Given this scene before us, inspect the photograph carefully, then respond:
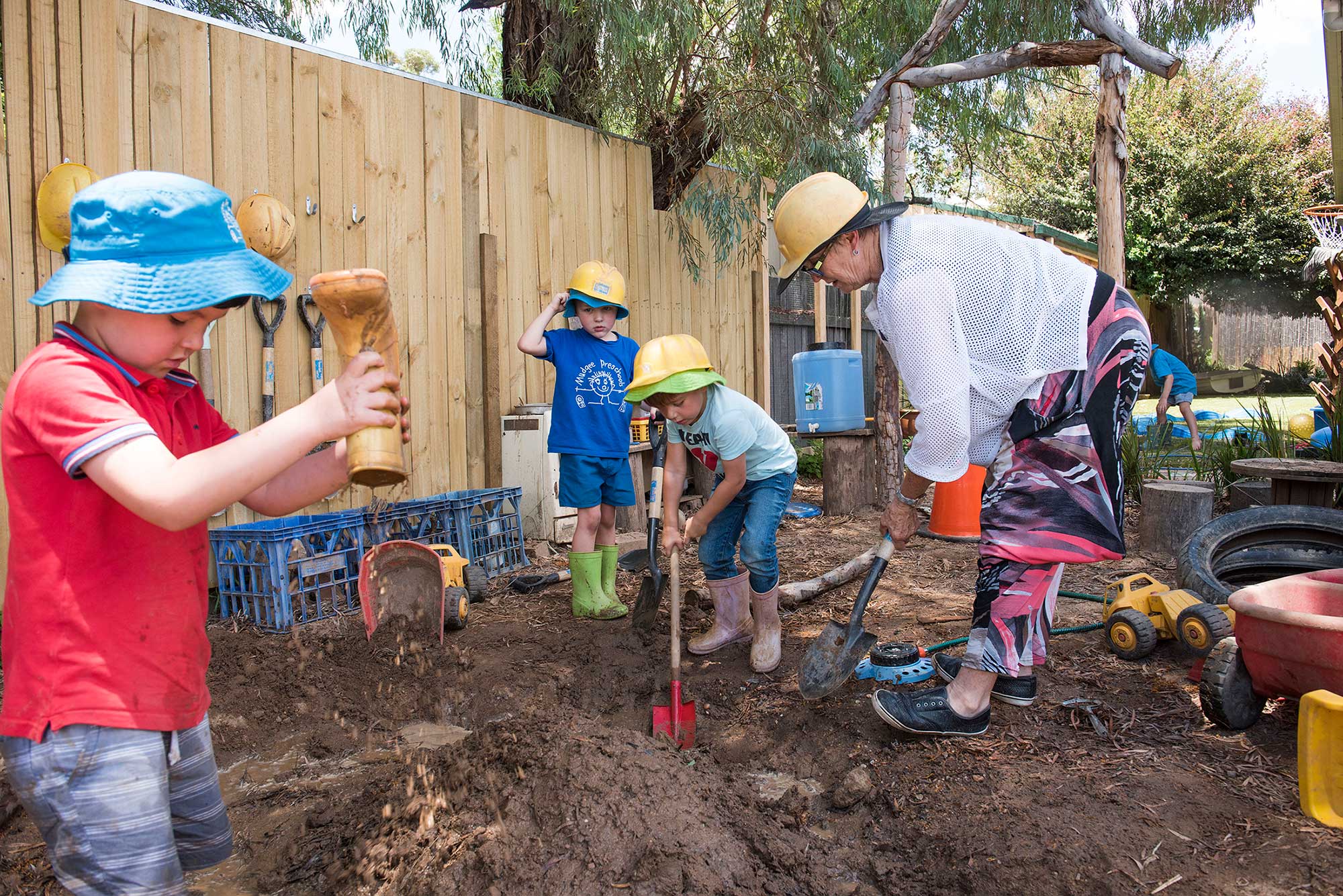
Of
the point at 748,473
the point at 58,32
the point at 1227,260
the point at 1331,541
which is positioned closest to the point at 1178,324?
the point at 1227,260

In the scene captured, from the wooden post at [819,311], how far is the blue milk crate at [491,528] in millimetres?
5056

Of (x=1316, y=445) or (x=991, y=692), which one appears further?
(x=1316, y=445)

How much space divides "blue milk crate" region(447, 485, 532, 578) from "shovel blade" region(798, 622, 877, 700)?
2.65 meters

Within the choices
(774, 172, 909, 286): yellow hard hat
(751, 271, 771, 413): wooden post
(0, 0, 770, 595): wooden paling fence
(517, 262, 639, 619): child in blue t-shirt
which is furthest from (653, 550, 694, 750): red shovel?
(751, 271, 771, 413): wooden post

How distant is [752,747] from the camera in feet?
10.2

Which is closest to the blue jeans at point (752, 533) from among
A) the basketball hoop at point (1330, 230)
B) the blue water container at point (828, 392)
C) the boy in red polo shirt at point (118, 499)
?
the boy in red polo shirt at point (118, 499)

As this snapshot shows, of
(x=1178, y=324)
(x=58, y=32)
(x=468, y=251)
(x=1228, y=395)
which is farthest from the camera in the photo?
(x=1178, y=324)

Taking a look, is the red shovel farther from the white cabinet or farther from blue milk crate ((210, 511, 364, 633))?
the white cabinet

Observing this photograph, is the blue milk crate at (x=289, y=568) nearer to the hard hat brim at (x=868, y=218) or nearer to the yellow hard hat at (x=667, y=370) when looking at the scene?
the yellow hard hat at (x=667, y=370)

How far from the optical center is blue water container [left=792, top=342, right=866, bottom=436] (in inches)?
311

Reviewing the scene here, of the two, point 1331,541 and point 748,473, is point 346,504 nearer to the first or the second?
point 748,473

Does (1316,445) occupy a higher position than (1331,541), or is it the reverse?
(1316,445)

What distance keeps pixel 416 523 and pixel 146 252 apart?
151 inches

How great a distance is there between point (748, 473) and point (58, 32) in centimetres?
382
